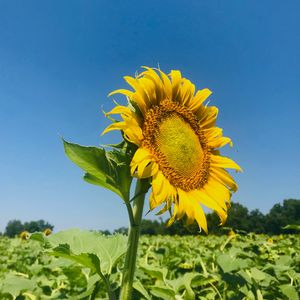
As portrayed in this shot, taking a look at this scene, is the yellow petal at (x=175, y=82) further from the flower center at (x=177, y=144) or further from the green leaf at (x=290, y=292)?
the green leaf at (x=290, y=292)

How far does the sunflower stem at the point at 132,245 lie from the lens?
190 cm

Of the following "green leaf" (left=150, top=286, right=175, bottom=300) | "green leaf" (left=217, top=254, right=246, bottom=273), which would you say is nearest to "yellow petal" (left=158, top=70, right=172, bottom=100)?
"green leaf" (left=150, top=286, right=175, bottom=300)

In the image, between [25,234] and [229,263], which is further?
[25,234]

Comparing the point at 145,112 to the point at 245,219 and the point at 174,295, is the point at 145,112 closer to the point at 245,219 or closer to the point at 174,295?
the point at 174,295

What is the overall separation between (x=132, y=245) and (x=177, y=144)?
1.75 feet

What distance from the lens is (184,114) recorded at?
7.79ft

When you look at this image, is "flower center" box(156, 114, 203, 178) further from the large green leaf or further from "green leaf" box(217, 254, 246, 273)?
"green leaf" box(217, 254, 246, 273)

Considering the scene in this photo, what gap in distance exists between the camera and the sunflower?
1944 millimetres

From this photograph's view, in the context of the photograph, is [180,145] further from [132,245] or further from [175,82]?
[132,245]

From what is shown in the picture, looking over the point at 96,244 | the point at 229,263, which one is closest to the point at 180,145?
the point at 96,244

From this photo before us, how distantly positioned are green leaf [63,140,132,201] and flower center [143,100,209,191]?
163 millimetres

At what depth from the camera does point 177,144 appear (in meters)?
2.17

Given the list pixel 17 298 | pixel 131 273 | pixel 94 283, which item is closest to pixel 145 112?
pixel 131 273

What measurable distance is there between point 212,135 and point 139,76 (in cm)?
52
